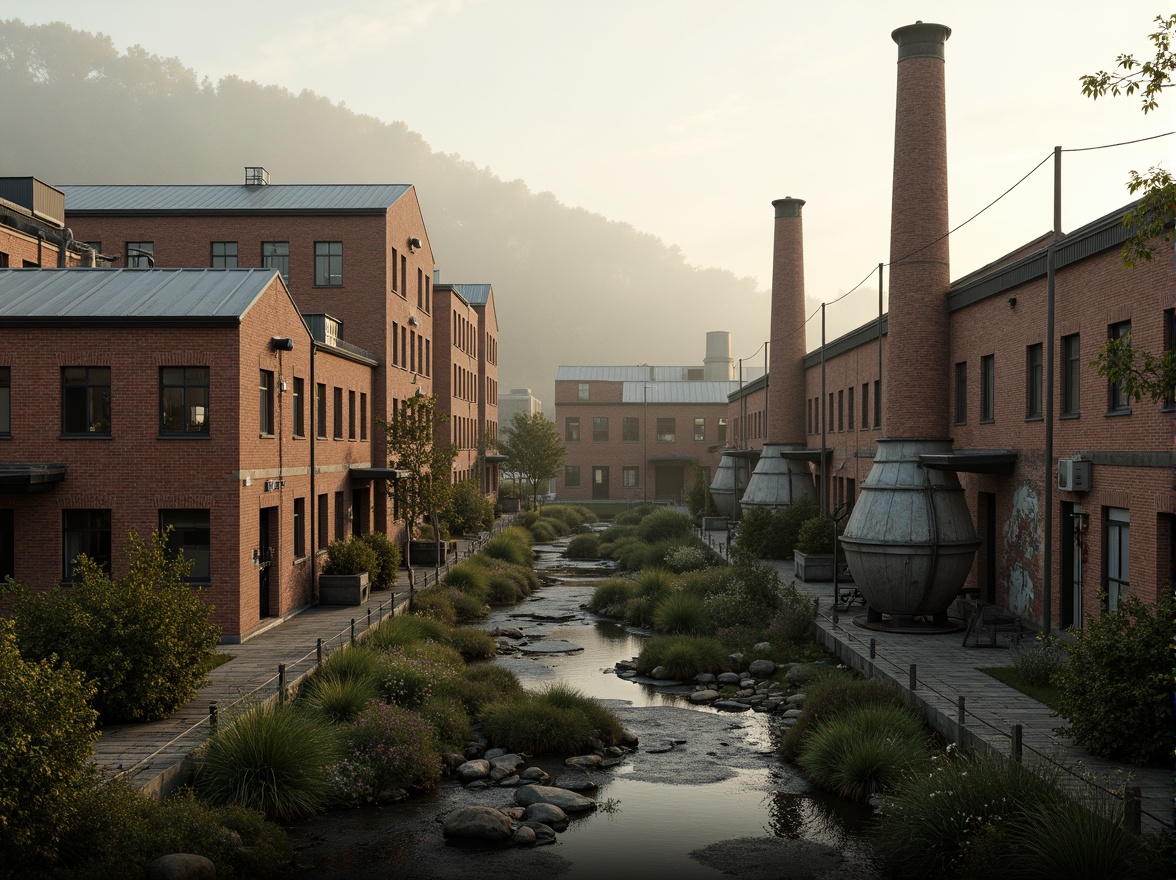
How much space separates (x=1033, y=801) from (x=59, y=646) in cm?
1224

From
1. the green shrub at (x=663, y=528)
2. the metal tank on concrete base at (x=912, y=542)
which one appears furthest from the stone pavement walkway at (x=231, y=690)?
the green shrub at (x=663, y=528)

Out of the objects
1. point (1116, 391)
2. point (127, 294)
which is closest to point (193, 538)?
point (127, 294)

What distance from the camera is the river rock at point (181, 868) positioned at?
9.87 meters

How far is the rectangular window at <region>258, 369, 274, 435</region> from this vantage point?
21.5 metres

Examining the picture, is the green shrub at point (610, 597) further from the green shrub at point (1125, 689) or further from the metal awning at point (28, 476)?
the green shrub at point (1125, 689)

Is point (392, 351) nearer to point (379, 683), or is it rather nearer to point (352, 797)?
point (379, 683)

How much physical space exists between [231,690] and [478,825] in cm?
553

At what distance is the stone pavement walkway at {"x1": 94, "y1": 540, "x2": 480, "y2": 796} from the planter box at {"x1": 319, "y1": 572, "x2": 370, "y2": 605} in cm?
34

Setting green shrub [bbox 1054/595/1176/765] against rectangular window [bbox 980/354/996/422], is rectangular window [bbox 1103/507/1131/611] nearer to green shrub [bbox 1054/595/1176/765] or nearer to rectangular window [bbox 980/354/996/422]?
green shrub [bbox 1054/595/1176/765]

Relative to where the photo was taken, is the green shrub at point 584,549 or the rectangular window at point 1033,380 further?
the green shrub at point 584,549

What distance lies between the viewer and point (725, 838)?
1196cm

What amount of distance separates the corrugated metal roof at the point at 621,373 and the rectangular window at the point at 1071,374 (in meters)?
63.9

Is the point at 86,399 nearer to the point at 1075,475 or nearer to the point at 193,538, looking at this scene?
the point at 193,538

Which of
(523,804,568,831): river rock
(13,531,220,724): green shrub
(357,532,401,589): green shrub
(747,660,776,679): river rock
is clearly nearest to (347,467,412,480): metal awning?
(357,532,401,589): green shrub
